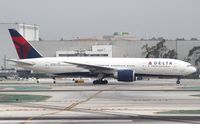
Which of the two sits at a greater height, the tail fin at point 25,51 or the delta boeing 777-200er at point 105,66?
the tail fin at point 25,51

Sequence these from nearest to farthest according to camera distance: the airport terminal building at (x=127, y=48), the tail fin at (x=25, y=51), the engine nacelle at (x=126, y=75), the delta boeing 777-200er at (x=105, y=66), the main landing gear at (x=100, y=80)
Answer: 1. the engine nacelle at (x=126, y=75)
2. the delta boeing 777-200er at (x=105, y=66)
3. the main landing gear at (x=100, y=80)
4. the tail fin at (x=25, y=51)
5. the airport terminal building at (x=127, y=48)

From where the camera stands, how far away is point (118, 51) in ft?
424

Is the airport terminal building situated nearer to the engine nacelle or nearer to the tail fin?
the tail fin

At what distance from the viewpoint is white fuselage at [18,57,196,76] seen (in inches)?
2731

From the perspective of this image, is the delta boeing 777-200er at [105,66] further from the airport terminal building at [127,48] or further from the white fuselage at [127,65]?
the airport terminal building at [127,48]

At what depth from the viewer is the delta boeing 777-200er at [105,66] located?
228ft

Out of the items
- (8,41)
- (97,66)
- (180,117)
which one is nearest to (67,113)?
(180,117)

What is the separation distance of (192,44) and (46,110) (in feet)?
A: 328

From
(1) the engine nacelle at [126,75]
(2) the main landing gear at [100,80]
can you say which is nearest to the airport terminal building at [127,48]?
(2) the main landing gear at [100,80]

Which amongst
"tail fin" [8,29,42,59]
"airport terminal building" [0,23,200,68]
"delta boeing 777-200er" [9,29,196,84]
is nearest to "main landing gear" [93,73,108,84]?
"delta boeing 777-200er" [9,29,196,84]

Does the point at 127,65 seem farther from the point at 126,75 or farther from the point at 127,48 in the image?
the point at 127,48

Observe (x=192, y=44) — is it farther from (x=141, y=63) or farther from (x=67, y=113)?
(x=67, y=113)

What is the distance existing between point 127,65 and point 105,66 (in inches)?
119

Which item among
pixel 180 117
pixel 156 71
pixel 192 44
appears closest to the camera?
pixel 180 117
